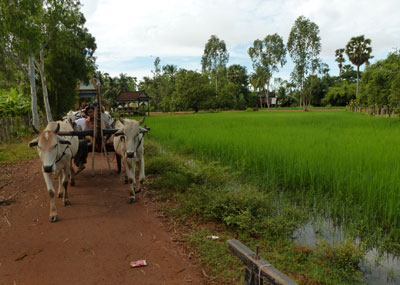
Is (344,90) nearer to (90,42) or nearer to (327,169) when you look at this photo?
(90,42)

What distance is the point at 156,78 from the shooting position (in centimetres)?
4691

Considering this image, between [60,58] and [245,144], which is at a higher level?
[60,58]

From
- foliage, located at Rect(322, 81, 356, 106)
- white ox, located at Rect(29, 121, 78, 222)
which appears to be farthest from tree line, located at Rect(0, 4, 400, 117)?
white ox, located at Rect(29, 121, 78, 222)

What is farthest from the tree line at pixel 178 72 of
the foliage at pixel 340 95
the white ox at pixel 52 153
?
the white ox at pixel 52 153

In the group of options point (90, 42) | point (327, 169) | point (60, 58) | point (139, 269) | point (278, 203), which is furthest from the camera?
point (90, 42)

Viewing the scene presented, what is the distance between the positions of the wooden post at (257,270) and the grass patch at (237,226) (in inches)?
27.9

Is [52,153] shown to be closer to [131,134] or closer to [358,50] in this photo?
[131,134]

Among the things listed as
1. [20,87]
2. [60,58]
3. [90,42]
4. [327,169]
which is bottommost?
[327,169]

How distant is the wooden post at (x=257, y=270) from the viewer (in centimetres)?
140

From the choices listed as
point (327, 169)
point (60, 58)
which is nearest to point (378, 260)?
point (327, 169)

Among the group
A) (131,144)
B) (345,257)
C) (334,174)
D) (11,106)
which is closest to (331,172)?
(334,174)

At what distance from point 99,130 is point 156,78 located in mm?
43988

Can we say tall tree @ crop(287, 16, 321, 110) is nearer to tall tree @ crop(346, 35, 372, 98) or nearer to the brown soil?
tall tree @ crop(346, 35, 372, 98)

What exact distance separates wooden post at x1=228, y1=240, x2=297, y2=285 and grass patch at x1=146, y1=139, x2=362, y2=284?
0.71 metres
